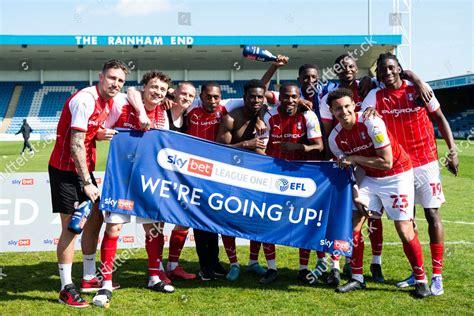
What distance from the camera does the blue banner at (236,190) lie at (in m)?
4.69

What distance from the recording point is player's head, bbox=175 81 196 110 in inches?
191

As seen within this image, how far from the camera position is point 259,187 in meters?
4.81

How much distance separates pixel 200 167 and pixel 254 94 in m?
0.87

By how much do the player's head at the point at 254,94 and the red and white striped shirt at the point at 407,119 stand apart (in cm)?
100

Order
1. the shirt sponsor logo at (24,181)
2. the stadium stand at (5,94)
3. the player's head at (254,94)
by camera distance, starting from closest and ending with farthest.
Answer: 1. the player's head at (254,94)
2. the shirt sponsor logo at (24,181)
3. the stadium stand at (5,94)

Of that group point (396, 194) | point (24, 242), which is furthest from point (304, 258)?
point (24, 242)

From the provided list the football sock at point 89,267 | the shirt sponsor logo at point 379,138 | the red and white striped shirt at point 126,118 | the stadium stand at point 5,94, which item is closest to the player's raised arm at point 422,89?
the shirt sponsor logo at point 379,138

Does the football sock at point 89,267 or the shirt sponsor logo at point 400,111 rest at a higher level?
the shirt sponsor logo at point 400,111

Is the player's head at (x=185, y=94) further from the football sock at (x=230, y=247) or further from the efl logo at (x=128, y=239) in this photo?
the efl logo at (x=128, y=239)

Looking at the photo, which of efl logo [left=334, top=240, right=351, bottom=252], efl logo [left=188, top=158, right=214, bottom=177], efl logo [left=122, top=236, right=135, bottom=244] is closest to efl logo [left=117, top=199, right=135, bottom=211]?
efl logo [left=188, top=158, right=214, bottom=177]

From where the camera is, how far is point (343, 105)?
441 cm

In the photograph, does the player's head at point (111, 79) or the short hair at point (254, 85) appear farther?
the short hair at point (254, 85)

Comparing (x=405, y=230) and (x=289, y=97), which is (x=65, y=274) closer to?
(x=289, y=97)

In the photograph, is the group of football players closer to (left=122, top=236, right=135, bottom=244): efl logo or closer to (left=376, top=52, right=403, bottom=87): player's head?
(left=376, top=52, right=403, bottom=87): player's head
